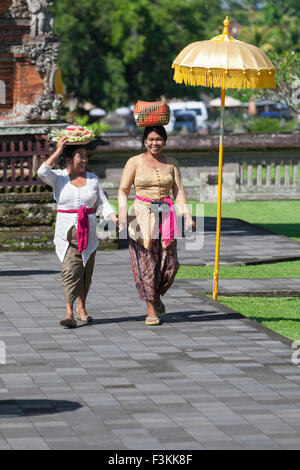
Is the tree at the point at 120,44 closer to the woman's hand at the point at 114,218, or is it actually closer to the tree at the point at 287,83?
the tree at the point at 287,83

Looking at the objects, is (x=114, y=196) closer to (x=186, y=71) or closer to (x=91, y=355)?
(x=186, y=71)

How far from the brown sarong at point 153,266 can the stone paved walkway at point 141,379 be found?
35cm

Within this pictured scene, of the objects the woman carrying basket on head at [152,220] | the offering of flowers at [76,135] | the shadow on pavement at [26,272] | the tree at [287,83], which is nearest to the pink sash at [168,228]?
the woman carrying basket on head at [152,220]

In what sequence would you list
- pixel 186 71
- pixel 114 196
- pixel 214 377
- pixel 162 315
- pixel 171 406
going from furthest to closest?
pixel 114 196 < pixel 186 71 < pixel 162 315 < pixel 214 377 < pixel 171 406

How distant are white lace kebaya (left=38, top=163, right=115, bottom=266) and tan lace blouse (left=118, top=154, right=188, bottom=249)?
225mm

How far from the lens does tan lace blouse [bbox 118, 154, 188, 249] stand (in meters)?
10.0

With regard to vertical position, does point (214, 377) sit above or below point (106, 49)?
below

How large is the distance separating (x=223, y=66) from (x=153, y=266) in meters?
2.24

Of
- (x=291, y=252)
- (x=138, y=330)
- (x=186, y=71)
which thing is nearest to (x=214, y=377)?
(x=138, y=330)

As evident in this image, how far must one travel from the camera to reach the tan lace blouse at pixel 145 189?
32.8 feet

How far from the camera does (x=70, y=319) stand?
9805mm

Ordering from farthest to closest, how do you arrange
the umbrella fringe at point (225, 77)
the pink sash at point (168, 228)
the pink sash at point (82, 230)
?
the umbrella fringe at point (225, 77) < the pink sash at point (168, 228) < the pink sash at point (82, 230)

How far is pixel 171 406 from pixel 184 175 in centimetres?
1638

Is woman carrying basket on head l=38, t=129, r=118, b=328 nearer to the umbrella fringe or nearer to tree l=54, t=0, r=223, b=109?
the umbrella fringe
